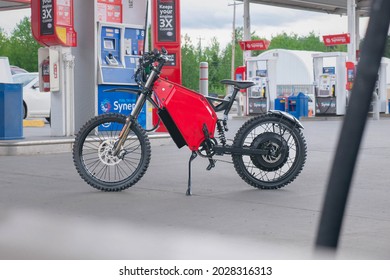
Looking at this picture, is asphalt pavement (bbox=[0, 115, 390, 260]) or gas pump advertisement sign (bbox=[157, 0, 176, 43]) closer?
asphalt pavement (bbox=[0, 115, 390, 260])

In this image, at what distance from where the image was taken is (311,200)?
23.0ft

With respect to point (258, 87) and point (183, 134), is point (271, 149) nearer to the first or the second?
point (183, 134)

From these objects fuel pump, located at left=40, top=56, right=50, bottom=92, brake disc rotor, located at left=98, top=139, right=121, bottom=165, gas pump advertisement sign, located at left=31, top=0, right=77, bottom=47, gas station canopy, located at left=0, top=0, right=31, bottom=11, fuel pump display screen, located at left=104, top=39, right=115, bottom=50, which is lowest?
brake disc rotor, located at left=98, top=139, right=121, bottom=165

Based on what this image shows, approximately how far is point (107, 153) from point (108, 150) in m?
0.03

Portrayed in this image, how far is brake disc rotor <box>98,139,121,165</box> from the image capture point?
730 centimetres

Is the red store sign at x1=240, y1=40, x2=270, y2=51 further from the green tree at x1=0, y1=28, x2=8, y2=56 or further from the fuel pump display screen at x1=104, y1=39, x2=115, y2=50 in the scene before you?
the green tree at x1=0, y1=28, x2=8, y2=56

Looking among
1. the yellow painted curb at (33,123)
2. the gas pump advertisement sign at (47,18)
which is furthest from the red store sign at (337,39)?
the gas pump advertisement sign at (47,18)

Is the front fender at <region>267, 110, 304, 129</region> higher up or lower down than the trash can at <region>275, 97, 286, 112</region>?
higher up

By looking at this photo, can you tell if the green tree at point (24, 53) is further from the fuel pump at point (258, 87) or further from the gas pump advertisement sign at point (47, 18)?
the gas pump advertisement sign at point (47, 18)

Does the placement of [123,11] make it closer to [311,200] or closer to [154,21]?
[154,21]

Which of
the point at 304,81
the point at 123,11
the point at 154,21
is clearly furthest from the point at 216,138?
the point at 304,81

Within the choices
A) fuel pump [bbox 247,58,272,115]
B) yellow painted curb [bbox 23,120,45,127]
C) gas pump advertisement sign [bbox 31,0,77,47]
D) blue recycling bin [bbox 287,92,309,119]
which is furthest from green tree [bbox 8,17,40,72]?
gas pump advertisement sign [bbox 31,0,77,47]

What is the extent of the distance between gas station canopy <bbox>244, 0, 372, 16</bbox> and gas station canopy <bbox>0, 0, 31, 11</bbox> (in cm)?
2108

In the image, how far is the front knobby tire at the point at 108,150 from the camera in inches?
288
